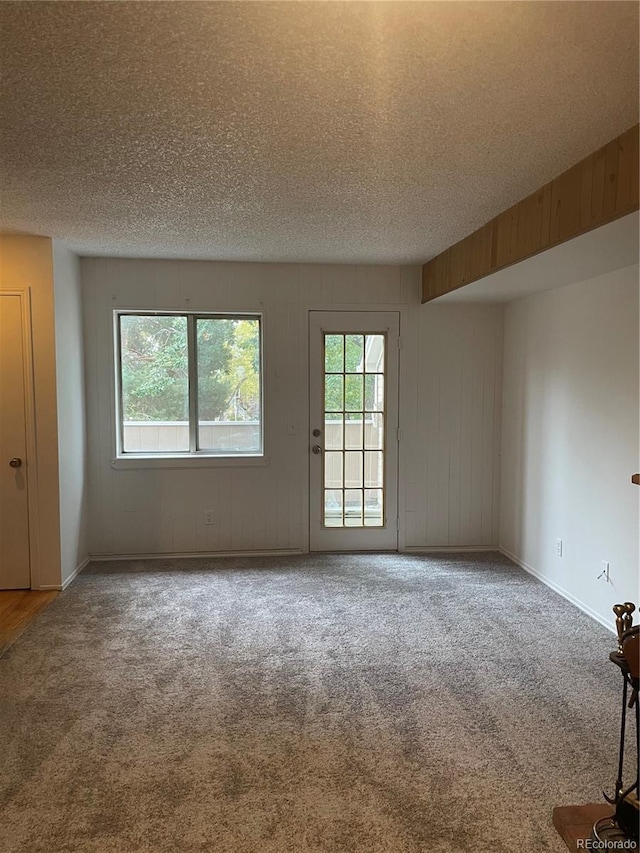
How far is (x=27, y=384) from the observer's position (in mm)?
3811

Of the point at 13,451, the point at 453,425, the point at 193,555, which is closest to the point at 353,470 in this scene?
the point at 453,425

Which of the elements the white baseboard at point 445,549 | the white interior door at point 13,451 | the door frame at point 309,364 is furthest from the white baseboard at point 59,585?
the white baseboard at point 445,549

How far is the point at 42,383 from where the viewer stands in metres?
3.81

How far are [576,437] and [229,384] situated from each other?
264 centimetres

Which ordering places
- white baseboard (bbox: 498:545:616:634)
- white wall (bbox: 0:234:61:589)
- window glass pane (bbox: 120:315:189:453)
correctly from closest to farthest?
white baseboard (bbox: 498:545:616:634) → white wall (bbox: 0:234:61:589) → window glass pane (bbox: 120:315:189:453)

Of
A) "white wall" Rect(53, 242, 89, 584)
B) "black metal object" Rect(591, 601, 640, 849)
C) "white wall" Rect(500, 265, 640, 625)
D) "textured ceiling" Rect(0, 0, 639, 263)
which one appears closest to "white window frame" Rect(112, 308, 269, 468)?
"white wall" Rect(53, 242, 89, 584)

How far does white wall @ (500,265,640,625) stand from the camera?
318 centimetres

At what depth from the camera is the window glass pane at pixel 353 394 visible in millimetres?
4738

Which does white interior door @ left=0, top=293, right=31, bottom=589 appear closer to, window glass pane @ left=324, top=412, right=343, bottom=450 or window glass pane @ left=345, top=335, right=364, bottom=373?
window glass pane @ left=324, top=412, right=343, bottom=450

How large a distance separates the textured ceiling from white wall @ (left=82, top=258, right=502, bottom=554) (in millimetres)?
1339

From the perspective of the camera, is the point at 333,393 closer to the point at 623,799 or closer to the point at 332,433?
the point at 332,433

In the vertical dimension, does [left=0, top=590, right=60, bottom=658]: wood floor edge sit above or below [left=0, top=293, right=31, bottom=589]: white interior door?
below

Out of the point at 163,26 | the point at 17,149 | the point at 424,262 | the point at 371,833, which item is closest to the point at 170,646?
the point at 371,833

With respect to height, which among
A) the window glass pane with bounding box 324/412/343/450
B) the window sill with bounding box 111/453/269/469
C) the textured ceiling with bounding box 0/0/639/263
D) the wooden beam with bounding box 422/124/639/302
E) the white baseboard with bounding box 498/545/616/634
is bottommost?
the white baseboard with bounding box 498/545/616/634
